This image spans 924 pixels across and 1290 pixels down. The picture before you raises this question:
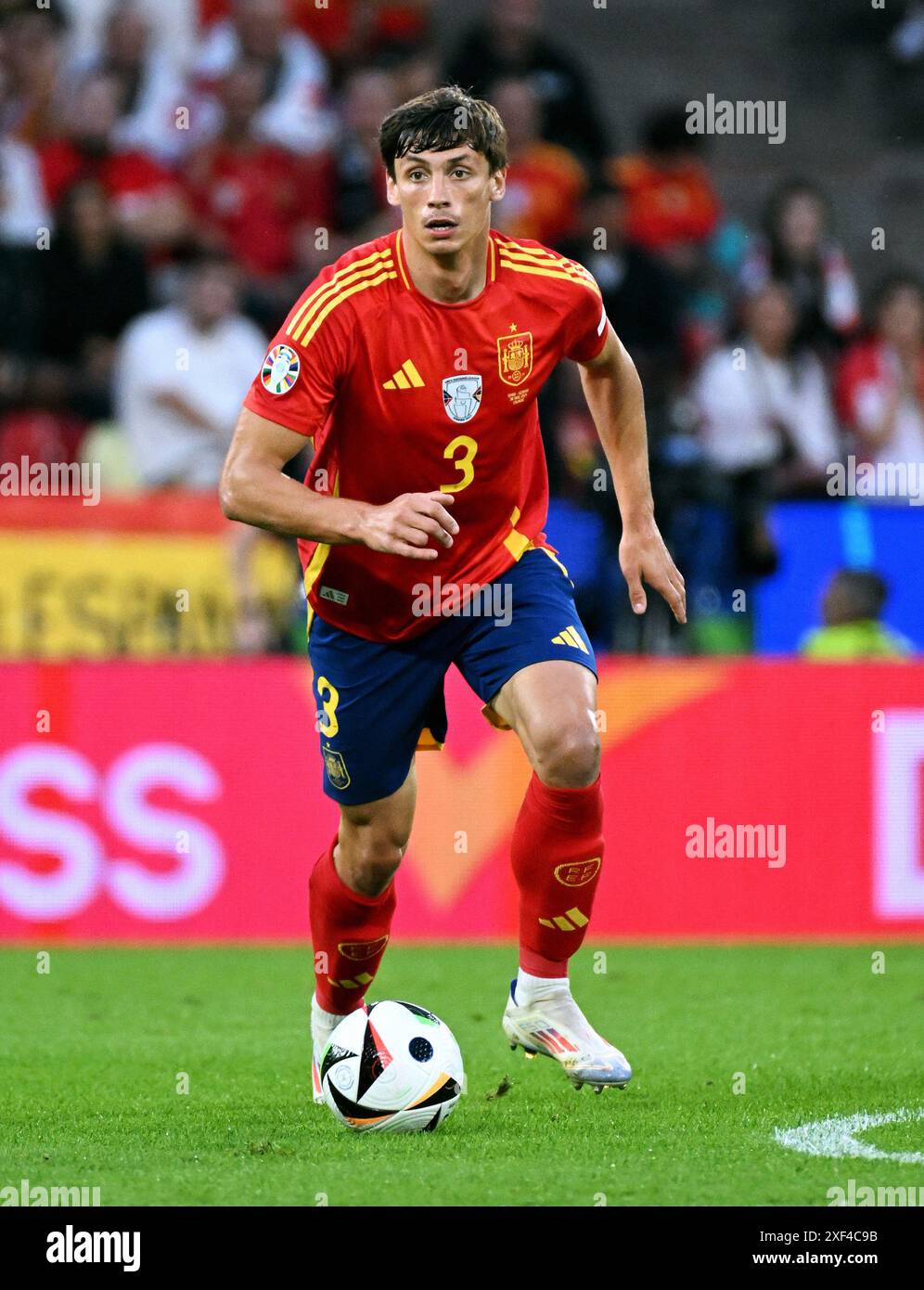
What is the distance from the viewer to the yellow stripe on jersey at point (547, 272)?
4.97m

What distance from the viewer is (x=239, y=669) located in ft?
27.3

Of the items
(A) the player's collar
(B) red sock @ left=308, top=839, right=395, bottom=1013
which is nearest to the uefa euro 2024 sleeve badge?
(A) the player's collar

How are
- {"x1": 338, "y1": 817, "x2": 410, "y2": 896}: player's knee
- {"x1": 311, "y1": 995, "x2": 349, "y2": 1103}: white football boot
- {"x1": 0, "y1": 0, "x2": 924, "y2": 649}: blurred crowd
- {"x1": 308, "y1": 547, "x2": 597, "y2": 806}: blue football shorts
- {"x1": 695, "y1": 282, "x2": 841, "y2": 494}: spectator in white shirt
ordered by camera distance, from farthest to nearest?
{"x1": 695, "y1": 282, "x2": 841, "y2": 494}: spectator in white shirt
{"x1": 0, "y1": 0, "x2": 924, "y2": 649}: blurred crowd
{"x1": 311, "y1": 995, "x2": 349, "y2": 1103}: white football boot
{"x1": 338, "y1": 817, "x2": 410, "y2": 896}: player's knee
{"x1": 308, "y1": 547, "x2": 597, "y2": 806}: blue football shorts

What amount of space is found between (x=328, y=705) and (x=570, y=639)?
65cm

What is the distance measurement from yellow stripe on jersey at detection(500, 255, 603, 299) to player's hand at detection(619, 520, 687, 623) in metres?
0.65

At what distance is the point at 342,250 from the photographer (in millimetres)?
11359

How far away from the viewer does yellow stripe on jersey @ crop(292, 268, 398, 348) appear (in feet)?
15.2

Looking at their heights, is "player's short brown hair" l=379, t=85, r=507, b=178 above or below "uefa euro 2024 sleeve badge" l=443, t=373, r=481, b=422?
above

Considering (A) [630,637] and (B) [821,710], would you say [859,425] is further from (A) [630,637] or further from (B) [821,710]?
(B) [821,710]

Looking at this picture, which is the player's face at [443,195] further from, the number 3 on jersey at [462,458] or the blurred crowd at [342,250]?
the blurred crowd at [342,250]

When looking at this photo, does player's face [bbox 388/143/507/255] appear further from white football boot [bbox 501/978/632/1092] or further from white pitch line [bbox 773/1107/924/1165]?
white pitch line [bbox 773/1107/924/1165]

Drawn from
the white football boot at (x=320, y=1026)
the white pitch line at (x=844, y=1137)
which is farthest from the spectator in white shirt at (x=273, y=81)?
the white pitch line at (x=844, y=1137)
